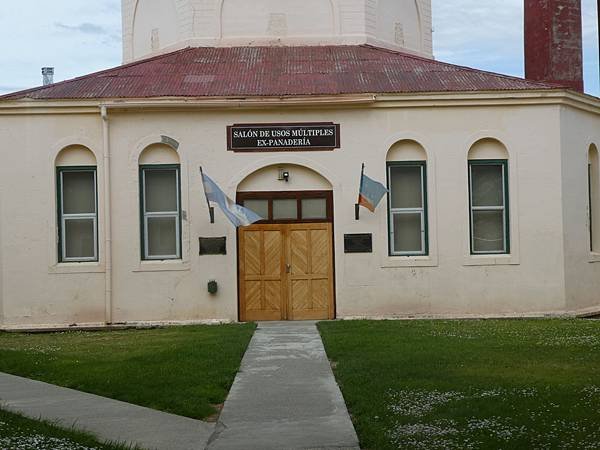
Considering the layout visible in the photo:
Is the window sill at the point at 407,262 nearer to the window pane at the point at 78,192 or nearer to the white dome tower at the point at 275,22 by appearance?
the window pane at the point at 78,192

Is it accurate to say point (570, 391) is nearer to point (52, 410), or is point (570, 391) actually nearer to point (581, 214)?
point (52, 410)

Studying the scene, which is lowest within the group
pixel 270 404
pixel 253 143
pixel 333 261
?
pixel 270 404

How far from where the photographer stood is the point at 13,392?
11602mm

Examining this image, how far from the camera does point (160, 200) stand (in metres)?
21.1

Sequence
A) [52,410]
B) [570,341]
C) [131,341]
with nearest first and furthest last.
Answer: [52,410] → [570,341] → [131,341]

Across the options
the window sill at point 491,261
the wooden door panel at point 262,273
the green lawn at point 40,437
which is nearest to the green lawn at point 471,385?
the green lawn at point 40,437

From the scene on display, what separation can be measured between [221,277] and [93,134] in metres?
4.03

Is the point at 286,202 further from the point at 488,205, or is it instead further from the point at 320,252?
the point at 488,205

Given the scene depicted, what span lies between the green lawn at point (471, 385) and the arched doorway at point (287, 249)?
11.2ft

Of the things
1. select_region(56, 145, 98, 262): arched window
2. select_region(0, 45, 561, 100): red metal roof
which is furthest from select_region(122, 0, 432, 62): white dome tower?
select_region(56, 145, 98, 262): arched window

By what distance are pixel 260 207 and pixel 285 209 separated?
0.53m

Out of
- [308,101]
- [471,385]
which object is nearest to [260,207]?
[308,101]

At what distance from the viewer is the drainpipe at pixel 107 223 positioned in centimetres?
2045

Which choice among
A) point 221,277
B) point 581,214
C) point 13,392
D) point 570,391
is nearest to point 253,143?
point 221,277
